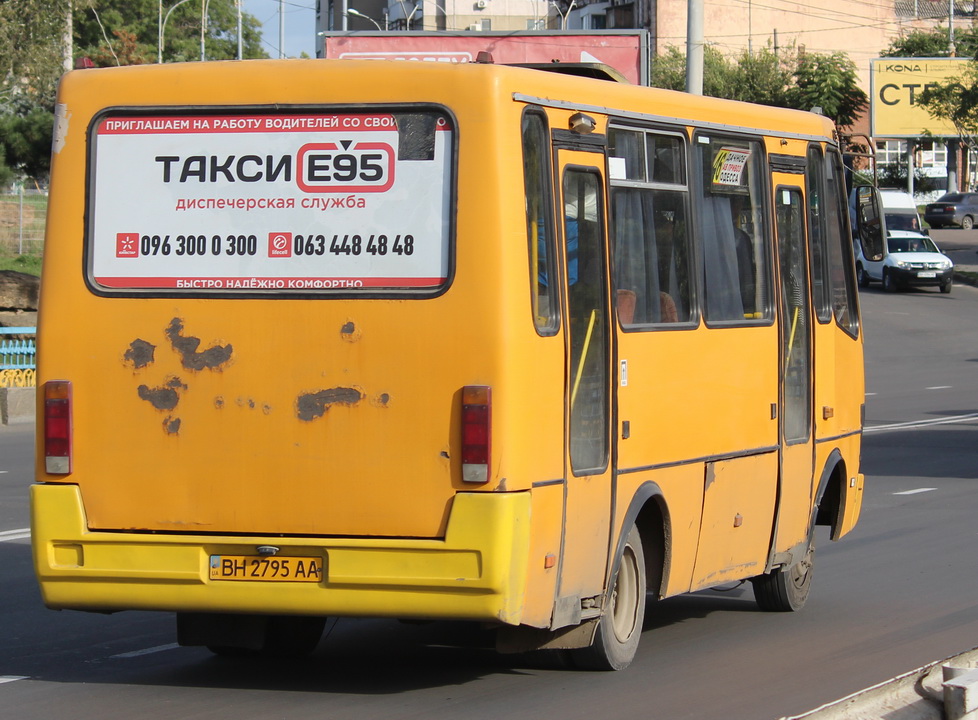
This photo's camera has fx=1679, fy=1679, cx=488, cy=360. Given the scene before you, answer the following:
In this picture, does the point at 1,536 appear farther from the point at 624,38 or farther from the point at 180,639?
the point at 624,38

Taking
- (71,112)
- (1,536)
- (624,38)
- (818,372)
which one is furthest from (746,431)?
(624,38)

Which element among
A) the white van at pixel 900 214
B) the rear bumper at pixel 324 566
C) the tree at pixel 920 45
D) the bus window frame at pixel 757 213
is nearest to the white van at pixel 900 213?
the white van at pixel 900 214

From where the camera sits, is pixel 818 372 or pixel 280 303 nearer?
pixel 280 303

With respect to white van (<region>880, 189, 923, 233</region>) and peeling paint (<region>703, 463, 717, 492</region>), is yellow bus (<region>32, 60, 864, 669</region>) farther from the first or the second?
white van (<region>880, 189, 923, 233</region>)

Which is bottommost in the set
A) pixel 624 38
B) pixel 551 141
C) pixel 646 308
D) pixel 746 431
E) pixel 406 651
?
pixel 406 651

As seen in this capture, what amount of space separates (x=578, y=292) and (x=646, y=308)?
710mm

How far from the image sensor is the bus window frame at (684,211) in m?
7.68

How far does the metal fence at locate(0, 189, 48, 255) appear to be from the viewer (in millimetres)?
40406

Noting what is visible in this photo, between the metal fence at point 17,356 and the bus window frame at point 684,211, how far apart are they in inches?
630

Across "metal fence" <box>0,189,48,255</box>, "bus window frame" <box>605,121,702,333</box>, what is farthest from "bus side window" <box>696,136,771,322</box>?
"metal fence" <box>0,189,48,255</box>

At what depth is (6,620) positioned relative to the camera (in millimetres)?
9203

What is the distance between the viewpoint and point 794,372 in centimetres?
954

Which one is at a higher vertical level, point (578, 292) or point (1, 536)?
point (578, 292)

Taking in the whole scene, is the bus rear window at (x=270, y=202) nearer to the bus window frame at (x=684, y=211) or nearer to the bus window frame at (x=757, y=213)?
the bus window frame at (x=684, y=211)
